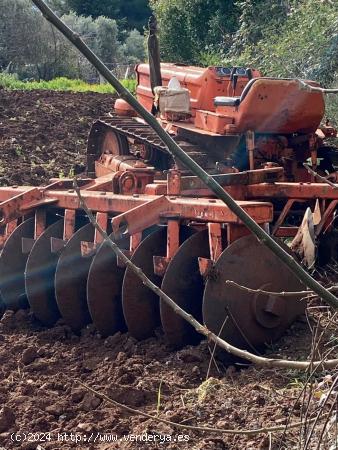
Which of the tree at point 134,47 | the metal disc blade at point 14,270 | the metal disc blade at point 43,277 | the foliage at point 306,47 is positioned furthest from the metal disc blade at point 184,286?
the tree at point 134,47

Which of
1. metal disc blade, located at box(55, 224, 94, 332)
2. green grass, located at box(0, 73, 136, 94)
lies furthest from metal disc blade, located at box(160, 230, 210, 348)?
green grass, located at box(0, 73, 136, 94)

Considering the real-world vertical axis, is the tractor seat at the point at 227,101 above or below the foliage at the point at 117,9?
below

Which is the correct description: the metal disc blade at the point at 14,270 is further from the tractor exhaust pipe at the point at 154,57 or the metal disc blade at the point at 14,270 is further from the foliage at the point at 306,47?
the foliage at the point at 306,47

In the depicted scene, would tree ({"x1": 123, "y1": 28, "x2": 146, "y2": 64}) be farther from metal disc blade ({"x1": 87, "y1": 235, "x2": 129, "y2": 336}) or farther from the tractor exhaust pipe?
metal disc blade ({"x1": 87, "y1": 235, "x2": 129, "y2": 336})

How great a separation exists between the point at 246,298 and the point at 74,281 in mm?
1574

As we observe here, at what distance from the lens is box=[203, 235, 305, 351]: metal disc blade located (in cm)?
554

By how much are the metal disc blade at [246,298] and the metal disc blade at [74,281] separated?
137 centimetres

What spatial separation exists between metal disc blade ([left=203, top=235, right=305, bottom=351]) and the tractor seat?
2088 mm

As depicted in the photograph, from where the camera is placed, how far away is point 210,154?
24.7 feet

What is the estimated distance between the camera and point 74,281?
21.7 feet

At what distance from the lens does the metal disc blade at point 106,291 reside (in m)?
6.27

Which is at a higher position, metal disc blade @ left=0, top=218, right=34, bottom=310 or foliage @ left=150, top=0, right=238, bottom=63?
foliage @ left=150, top=0, right=238, bottom=63

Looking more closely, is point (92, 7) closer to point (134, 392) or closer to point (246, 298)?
point (246, 298)

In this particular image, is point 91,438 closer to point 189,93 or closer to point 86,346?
point 86,346
